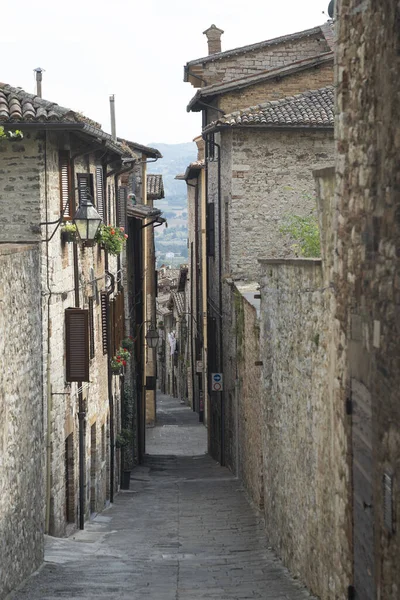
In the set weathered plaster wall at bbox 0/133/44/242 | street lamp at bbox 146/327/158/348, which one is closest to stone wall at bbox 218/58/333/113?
street lamp at bbox 146/327/158/348

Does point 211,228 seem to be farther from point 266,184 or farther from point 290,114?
point 290,114

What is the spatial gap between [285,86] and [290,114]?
2.58m

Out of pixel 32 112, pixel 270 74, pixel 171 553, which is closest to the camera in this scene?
pixel 32 112

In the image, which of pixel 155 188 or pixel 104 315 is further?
pixel 155 188

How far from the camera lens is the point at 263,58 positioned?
1168 inches

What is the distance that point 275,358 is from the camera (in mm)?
15336

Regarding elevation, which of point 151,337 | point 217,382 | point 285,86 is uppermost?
point 285,86

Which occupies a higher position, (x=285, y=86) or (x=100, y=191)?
(x=285, y=86)

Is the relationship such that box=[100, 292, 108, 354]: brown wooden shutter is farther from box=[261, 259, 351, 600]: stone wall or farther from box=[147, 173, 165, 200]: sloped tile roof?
box=[147, 173, 165, 200]: sloped tile roof

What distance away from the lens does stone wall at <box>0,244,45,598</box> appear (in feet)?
36.9

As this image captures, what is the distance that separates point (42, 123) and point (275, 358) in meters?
4.84

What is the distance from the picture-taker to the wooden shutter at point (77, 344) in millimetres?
17516

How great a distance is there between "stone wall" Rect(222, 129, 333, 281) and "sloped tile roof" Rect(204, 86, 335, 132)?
20.0 inches

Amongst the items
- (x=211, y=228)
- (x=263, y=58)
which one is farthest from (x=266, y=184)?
(x=263, y=58)
